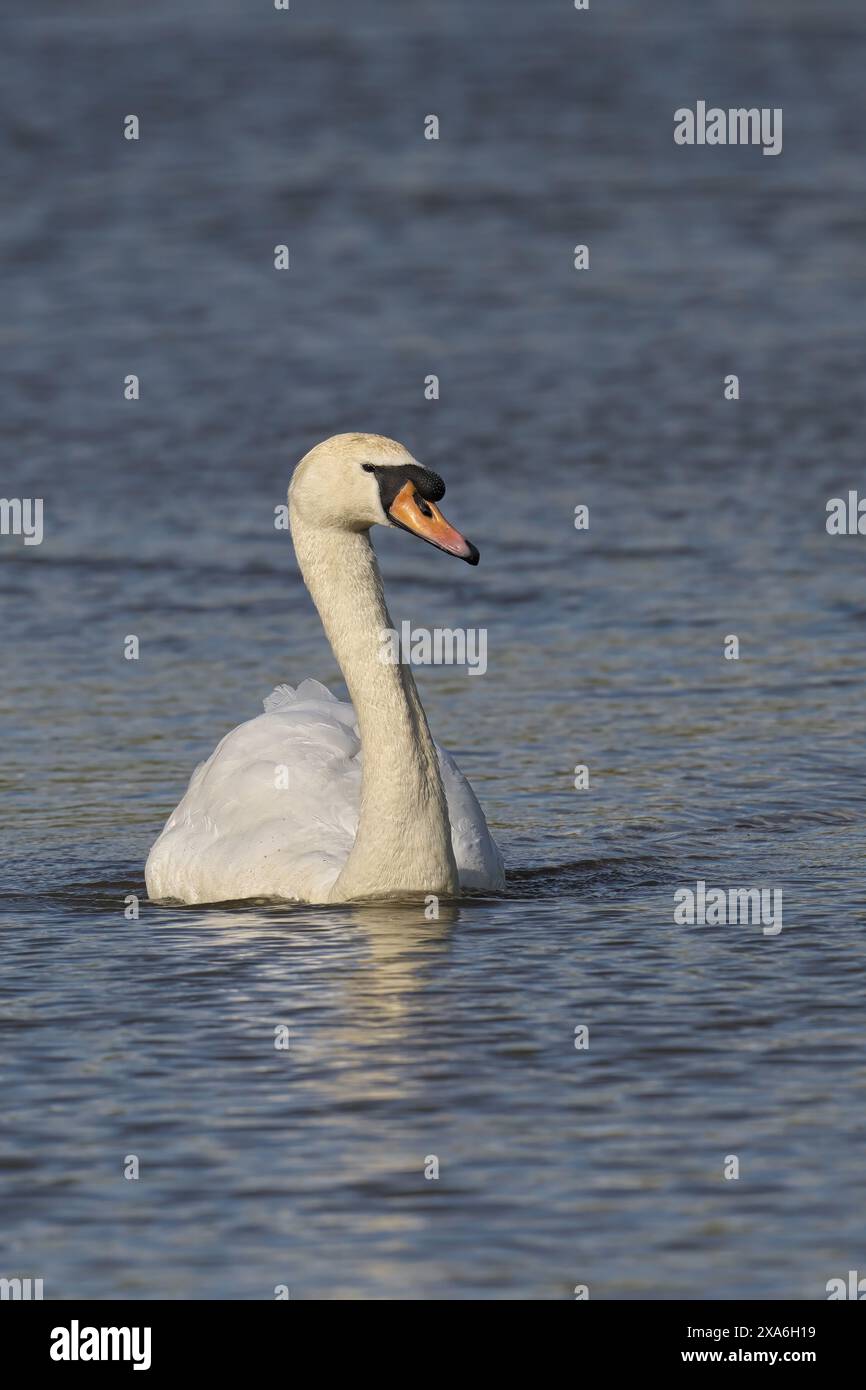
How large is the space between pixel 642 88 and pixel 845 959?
2919 cm

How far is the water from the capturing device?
8188 millimetres

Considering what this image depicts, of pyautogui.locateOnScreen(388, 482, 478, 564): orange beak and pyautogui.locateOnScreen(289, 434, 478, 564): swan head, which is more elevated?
pyautogui.locateOnScreen(289, 434, 478, 564): swan head

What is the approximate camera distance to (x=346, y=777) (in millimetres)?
12125

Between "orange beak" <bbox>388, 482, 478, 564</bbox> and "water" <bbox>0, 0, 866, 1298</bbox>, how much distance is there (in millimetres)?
1567

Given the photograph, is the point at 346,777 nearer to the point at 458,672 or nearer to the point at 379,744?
the point at 379,744

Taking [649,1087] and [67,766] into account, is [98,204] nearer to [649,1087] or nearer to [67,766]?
[67,766]

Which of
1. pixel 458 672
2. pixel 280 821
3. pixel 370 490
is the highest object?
pixel 458 672

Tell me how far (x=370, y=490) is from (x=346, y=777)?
1474 millimetres

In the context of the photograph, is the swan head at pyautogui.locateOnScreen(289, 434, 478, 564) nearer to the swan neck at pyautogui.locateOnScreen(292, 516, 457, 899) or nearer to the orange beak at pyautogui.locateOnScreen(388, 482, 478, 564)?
the orange beak at pyautogui.locateOnScreen(388, 482, 478, 564)

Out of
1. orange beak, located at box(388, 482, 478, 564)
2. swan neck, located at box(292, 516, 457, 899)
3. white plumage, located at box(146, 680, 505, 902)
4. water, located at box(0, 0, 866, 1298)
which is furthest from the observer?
white plumage, located at box(146, 680, 505, 902)

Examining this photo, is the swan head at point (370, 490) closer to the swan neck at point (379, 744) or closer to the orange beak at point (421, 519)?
the orange beak at point (421, 519)

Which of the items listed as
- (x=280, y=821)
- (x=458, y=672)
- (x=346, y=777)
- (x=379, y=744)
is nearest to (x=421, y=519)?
(x=379, y=744)

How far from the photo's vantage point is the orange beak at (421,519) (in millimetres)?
11094

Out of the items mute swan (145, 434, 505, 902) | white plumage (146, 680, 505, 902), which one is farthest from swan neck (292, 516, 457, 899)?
white plumage (146, 680, 505, 902)
